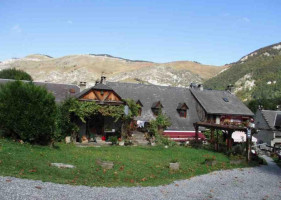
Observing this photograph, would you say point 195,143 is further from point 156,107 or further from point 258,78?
point 258,78

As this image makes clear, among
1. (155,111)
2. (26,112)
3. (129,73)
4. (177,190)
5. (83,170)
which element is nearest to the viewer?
(177,190)

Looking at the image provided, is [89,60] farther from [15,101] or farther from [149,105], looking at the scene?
[15,101]

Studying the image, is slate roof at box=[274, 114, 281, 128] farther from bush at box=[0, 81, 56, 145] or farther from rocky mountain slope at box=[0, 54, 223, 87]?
rocky mountain slope at box=[0, 54, 223, 87]

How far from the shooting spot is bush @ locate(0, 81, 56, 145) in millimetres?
17000

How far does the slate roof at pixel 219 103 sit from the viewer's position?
34.9 m

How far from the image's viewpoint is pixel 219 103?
3675cm

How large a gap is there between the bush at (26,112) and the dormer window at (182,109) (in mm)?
18039

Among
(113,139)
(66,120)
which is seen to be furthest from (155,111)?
(66,120)

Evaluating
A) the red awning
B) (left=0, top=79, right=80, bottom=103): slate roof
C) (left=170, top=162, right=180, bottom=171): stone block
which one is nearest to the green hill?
the red awning

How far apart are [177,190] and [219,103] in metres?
27.1

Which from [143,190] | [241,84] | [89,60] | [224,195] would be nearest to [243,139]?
[224,195]

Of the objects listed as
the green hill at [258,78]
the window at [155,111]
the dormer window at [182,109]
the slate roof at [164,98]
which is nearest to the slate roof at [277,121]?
the slate roof at [164,98]

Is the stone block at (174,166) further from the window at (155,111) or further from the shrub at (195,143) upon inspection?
the window at (155,111)

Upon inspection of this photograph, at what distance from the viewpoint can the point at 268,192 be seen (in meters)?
12.5
